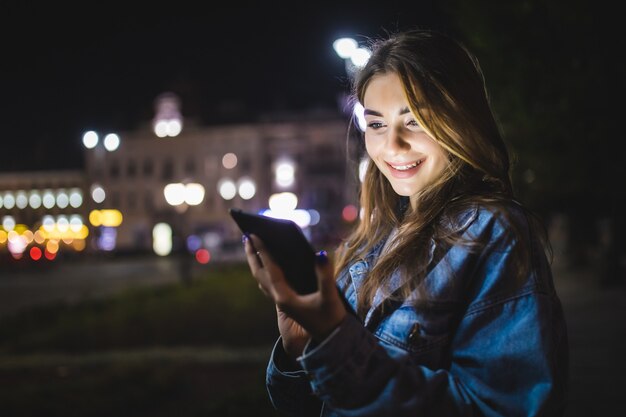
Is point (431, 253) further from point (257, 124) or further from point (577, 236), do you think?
point (257, 124)

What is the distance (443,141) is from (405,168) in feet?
0.61

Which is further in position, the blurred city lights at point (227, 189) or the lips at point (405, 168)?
the blurred city lights at point (227, 189)

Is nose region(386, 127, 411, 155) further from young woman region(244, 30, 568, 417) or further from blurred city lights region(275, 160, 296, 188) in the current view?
blurred city lights region(275, 160, 296, 188)

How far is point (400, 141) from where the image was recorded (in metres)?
1.81

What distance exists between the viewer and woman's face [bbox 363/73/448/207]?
1.78 metres

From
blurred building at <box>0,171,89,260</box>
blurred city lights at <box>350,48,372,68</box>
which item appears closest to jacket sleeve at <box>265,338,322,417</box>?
blurred city lights at <box>350,48,372,68</box>

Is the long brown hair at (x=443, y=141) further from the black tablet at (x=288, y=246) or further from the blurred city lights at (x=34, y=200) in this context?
the blurred city lights at (x=34, y=200)

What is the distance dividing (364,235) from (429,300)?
0.78m

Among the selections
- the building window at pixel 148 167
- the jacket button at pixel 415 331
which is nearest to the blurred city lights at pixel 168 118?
the building window at pixel 148 167

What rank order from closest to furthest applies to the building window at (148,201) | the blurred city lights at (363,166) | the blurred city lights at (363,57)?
the blurred city lights at (363,57) < the blurred city lights at (363,166) < the building window at (148,201)

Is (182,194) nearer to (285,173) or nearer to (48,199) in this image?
(285,173)

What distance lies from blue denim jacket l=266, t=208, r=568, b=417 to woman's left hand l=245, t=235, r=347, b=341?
0.03 meters

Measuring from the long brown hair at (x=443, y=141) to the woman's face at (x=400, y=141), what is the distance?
0.03 m

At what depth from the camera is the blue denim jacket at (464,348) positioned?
53.8 inches
